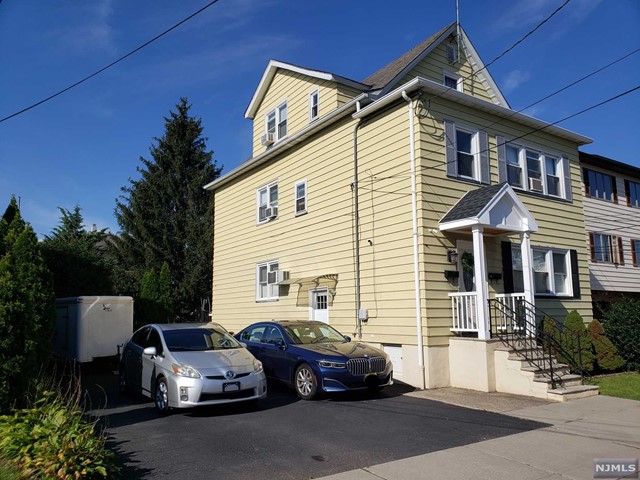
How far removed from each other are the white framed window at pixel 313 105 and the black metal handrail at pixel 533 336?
8200 mm

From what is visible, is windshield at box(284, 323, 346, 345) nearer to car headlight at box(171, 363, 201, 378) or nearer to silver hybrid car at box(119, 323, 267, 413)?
silver hybrid car at box(119, 323, 267, 413)

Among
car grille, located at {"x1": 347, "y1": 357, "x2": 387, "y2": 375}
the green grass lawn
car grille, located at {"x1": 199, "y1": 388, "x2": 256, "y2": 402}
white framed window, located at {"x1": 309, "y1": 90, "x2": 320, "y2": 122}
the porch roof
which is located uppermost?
white framed window, located at {"x1": 309, "y1": 90, "x2": 320, "y2": 122}

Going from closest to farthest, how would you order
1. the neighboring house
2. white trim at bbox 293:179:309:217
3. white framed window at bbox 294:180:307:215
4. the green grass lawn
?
1. the green grass lawn
2. white trim at bbox 293:179:309:217
3. white framed window at bbox 294:180:307:215
4. the neighboring house

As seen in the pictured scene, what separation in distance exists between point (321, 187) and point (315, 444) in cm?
976

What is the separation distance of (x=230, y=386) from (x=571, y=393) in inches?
263

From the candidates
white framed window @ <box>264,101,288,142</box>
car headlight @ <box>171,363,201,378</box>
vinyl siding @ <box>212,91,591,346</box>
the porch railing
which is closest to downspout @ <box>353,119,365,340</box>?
vinyl siding @ <box>212,91,591,346</box>

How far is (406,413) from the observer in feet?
29.3

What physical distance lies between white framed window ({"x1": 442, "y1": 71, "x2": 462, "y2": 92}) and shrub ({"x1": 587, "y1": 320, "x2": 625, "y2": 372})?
8455 millimetres

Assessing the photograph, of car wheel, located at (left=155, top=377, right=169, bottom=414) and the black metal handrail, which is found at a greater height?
the black metal handrail

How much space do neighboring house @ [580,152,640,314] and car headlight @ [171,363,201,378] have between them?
19.2 metres

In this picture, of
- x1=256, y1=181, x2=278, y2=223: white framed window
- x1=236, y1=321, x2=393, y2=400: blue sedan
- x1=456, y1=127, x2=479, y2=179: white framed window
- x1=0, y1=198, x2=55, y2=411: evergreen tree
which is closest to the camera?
x1=0, y1=198, x2=55, y2=411: evergreen tree

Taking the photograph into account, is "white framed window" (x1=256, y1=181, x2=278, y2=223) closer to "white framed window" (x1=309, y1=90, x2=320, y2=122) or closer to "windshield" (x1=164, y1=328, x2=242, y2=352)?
"white framed window" (x1=309, y1=90, x2=320, y2=122)

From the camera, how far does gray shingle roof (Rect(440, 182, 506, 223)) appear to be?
470 inches

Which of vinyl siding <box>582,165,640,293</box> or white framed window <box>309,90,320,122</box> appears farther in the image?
vinyl siding <box>582,165,640,293</box>
